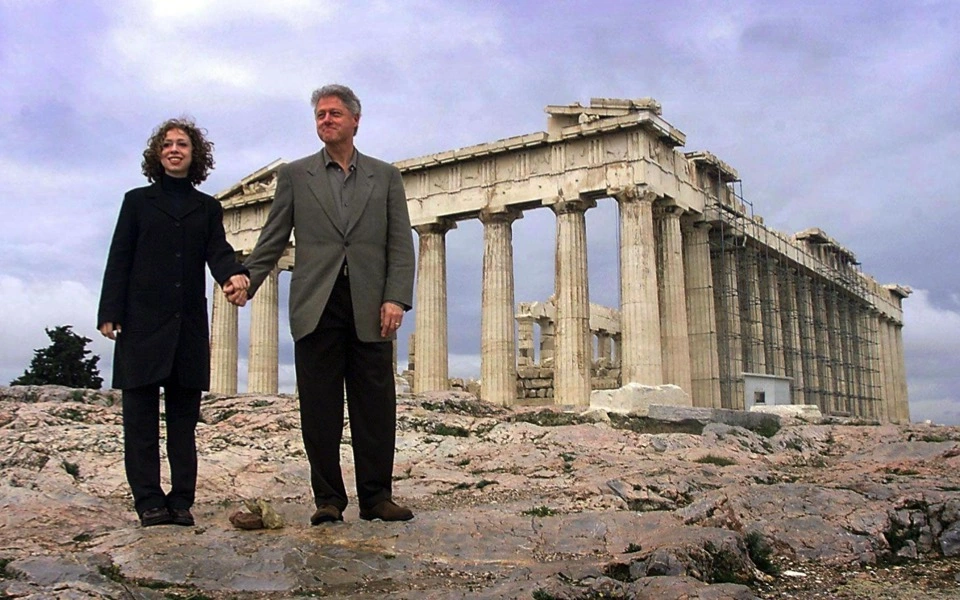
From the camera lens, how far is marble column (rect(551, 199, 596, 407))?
2683cm

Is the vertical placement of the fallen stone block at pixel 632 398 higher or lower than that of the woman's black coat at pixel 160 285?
lower

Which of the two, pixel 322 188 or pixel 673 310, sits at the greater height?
pixel 673 310

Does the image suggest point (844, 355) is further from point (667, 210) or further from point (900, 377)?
point (667, 210)

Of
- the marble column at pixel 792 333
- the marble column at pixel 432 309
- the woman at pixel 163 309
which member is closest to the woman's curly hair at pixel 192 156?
the woman at pixel 163 309

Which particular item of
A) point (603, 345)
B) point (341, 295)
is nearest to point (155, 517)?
point (341, 295)

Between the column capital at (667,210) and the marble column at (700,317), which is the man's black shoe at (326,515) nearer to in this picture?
the column capital at (667,210)

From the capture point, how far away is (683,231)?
1202 inches

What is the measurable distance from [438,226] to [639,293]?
7.92 metres

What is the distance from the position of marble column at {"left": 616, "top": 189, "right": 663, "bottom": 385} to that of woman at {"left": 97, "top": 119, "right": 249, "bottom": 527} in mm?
20776

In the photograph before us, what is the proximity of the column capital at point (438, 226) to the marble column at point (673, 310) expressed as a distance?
705 centimetres

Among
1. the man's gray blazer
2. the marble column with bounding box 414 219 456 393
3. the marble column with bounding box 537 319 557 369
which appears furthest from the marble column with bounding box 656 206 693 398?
the man's gray blazer

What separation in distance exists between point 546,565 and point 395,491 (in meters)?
3.45

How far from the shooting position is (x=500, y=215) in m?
29.3

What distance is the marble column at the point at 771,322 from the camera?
35531mm
